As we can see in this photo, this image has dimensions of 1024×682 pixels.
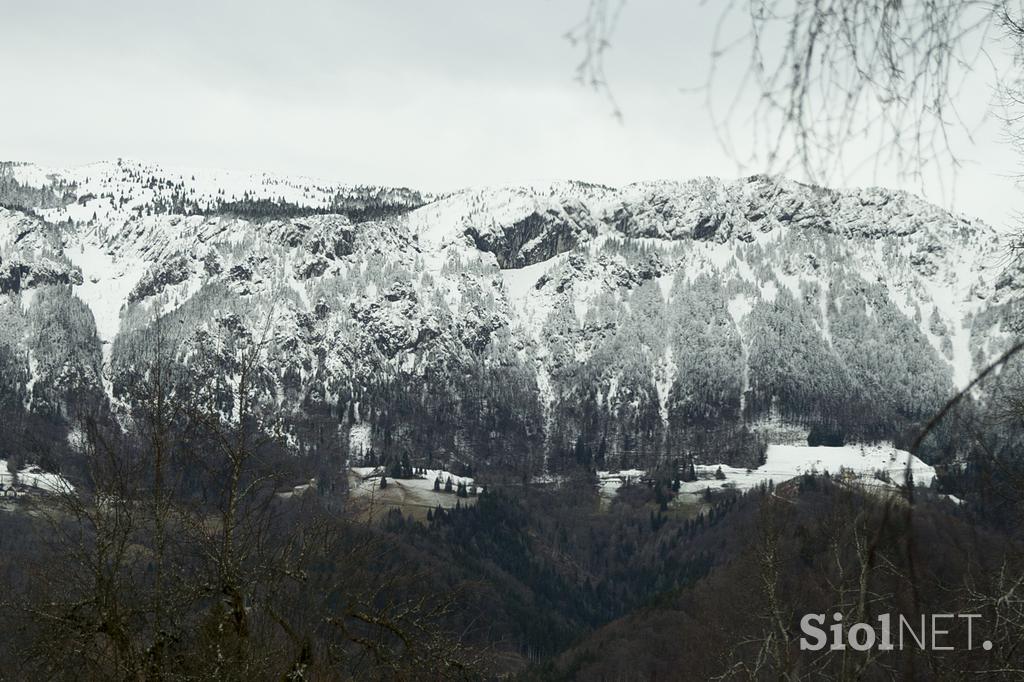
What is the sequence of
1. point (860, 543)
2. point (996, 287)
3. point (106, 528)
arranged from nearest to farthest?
1. point (996, 287)
2. point (106, 528)
3. point (860, 543)

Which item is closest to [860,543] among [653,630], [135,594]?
[135,594]

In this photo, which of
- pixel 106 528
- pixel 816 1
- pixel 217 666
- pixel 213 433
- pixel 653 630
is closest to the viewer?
pixel 816 1

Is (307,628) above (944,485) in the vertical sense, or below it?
below

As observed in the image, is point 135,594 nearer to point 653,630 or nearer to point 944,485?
point 944,485

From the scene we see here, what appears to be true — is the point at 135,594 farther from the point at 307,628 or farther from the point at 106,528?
the point at 307,628

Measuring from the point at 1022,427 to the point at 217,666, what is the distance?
648 centimetres

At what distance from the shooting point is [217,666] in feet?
30.0

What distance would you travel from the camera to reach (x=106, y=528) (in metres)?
9.77

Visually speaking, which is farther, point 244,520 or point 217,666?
point 244,520

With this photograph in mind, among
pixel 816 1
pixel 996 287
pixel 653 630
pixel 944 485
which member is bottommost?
pixel 653 630

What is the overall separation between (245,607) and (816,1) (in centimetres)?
846

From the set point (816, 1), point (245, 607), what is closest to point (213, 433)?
point (245, 607)

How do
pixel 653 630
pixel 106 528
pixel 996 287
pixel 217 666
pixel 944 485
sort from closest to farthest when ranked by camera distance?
pixel 944 485, pixel 996 287, pixel 217 666, pixel 106 528, pixel 653 630

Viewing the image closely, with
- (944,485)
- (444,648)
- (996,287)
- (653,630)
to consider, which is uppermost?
(996,287)
